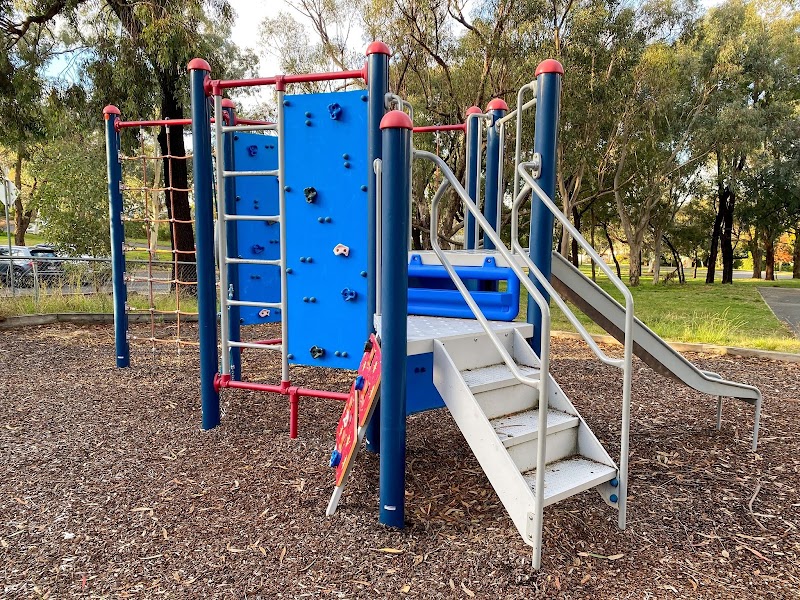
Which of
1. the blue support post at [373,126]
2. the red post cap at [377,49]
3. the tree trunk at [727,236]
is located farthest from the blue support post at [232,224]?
the tree trunk at [727,236]

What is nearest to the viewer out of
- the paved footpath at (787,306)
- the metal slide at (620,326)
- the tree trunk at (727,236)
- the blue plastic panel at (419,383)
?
the blue plastic panel at (419,383)

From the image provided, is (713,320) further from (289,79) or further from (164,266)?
(164,266)

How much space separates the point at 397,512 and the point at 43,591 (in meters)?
1.54

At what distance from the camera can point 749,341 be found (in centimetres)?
840

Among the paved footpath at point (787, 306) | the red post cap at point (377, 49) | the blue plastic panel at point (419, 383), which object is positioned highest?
the red post cap at point (377, 49)

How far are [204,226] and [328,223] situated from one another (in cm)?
94

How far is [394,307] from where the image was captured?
278 cm

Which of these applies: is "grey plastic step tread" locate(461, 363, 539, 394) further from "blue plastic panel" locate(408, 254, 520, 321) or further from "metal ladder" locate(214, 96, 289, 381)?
"metal ladder" locate(214, 96, 289, 381)

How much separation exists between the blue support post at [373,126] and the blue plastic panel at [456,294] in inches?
15.8

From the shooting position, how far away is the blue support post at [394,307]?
8.80 ft

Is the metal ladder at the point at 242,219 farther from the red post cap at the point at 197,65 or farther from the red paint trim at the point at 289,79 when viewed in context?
the red post cap at the point at 197,65

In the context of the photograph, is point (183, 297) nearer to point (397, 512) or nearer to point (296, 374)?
point (296, 374)

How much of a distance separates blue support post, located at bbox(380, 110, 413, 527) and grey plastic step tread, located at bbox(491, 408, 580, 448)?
50cm

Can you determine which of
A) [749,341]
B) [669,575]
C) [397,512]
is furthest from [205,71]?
[749,341]
